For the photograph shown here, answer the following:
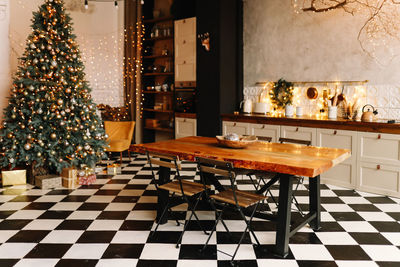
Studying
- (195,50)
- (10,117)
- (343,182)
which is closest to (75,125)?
(10,117)

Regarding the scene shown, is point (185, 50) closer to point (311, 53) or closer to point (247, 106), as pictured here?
point (247, 106)

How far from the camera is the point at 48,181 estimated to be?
538 cm

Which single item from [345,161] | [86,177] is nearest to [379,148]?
[345,161]

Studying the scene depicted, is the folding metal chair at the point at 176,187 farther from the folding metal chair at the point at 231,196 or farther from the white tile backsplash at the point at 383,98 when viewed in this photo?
the white tile backsplash at the point at 383,98

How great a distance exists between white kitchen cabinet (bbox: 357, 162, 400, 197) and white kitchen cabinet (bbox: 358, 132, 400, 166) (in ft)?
0.26

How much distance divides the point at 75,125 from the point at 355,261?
4272 millimetres

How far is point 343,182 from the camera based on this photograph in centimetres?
532

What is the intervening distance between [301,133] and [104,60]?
16.0 ft

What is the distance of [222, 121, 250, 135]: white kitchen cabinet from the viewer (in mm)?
6449

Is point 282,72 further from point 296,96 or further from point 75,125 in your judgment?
point 75,125

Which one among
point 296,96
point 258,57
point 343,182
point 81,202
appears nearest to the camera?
point 81,202

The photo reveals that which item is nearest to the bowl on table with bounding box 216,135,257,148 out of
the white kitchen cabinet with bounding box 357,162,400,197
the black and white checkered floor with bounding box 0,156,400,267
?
the black and white checkered floor with bounding box 0,156,400,267

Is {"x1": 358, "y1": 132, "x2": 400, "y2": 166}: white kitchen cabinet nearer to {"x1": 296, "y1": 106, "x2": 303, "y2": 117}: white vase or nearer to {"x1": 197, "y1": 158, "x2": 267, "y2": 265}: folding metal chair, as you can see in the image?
{"x1": 296, "y1": 106, "x2": 303, "y2": 117}: white vase

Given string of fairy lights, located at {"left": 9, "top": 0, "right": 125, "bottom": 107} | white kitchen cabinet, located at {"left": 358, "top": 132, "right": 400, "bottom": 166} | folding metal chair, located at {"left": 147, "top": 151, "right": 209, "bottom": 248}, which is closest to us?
folding metal chair, located at {"left": 147, "top": 151, "right": 209, "bottom": 248}
